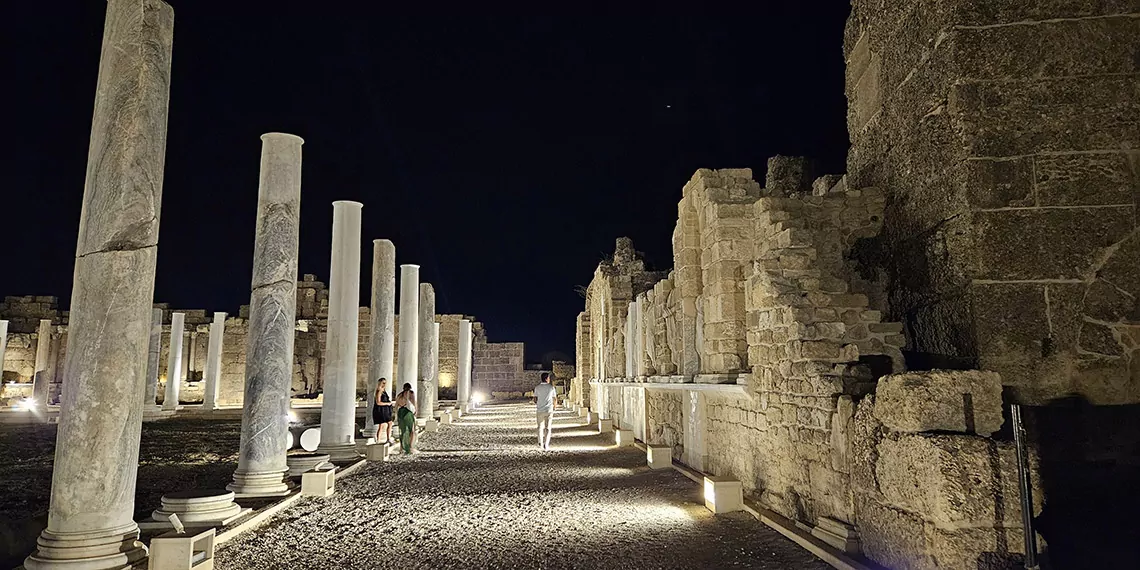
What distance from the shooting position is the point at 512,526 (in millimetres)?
6633

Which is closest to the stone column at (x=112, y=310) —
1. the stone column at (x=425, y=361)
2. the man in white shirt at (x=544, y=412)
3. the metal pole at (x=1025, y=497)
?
the metal pole at (x=1025, y=497)

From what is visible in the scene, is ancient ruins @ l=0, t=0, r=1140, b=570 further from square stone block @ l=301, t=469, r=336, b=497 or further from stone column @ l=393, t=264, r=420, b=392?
stone column @ l=393, t=264, r=420, b=392

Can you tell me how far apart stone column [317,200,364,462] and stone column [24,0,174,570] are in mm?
6695

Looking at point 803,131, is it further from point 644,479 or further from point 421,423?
point 644,479

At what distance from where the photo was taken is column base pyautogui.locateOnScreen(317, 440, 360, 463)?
11.8 meters

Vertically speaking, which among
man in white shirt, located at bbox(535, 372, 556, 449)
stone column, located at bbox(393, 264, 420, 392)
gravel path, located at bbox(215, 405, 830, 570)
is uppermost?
stone column, located at bbox(393, 264, 420, 392)

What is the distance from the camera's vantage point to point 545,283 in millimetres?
81688

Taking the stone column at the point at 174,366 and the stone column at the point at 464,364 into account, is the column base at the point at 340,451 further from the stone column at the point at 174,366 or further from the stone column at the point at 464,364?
the stone column at the point at 174,366

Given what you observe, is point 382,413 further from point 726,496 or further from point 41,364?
point 41,364

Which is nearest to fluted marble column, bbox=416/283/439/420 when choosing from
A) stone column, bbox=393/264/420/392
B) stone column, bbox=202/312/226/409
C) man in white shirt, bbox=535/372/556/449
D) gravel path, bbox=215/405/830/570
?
stone column, bbox=393/264/420/392

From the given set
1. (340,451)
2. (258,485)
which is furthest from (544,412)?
(258,485)

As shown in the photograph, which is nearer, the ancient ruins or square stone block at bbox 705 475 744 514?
the ancient ruins

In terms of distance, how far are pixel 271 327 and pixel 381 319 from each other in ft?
21.4

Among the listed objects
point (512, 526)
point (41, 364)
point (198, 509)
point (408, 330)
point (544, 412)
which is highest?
point (408, 330)
